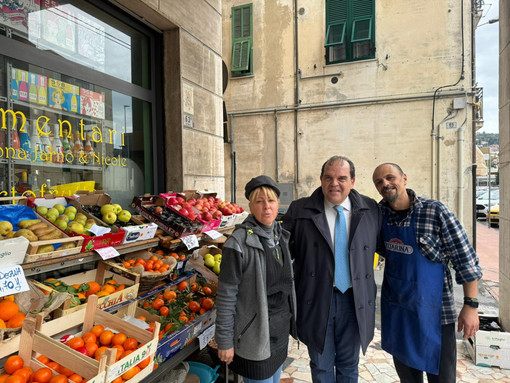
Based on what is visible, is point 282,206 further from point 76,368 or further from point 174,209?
point 76,368

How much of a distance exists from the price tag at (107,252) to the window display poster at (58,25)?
242cm

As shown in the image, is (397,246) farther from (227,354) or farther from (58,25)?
(58,25)

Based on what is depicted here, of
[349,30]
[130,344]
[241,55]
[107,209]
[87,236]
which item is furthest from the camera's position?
[241,55]

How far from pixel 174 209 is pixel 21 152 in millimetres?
1518

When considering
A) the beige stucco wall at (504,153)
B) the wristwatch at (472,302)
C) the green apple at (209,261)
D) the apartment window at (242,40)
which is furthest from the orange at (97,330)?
the apartment window at (242,40)

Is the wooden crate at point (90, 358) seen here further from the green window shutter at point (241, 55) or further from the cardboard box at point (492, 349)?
the green window shutter at point (241, 55)

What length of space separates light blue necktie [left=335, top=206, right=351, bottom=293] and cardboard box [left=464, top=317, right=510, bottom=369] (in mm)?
2405

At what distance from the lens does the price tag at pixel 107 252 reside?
2293 mm

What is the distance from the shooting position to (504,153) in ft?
12.4

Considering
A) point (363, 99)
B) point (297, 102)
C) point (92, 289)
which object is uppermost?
point (297, 102)

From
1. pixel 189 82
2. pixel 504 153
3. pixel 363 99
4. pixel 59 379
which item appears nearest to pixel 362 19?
pixel 363 99

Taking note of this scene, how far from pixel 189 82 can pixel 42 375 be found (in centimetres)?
398

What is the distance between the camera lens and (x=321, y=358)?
94.3 inches

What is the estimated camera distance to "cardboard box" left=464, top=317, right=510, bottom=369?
11.5 ft
